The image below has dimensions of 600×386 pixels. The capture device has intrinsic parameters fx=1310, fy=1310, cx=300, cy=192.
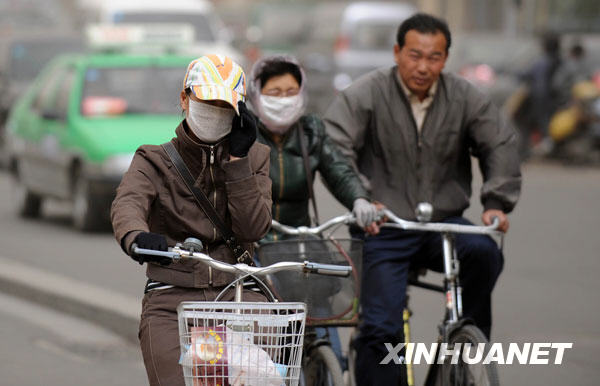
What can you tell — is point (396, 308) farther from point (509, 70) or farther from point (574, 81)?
point (509, 70)

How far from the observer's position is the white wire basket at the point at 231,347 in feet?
12.6

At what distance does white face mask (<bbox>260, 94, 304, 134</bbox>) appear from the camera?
5422 millimetres

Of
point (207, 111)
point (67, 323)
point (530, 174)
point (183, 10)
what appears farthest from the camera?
point (183, 10)

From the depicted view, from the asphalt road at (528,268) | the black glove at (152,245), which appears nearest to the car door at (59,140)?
the asphalt road at (528,268)

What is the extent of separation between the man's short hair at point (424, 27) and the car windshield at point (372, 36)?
20.8 metres

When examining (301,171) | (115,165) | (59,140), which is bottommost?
(115,165)

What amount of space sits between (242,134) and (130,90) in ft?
31.8

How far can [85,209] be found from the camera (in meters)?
12.9

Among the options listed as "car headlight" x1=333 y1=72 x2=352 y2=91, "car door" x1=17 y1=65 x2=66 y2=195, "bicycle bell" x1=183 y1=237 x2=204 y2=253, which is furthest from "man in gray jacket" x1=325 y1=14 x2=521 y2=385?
"car headlight" x1=333 y1=72 x2=352 y2=91

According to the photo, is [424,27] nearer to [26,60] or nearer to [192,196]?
[192,196]

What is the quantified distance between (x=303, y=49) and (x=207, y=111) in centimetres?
2656

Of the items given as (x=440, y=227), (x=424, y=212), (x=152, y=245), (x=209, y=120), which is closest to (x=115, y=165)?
(x=424, y=212)

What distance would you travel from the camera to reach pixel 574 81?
19.9 meters

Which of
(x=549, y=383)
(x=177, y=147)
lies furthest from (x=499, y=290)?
(x=177, y=147)
